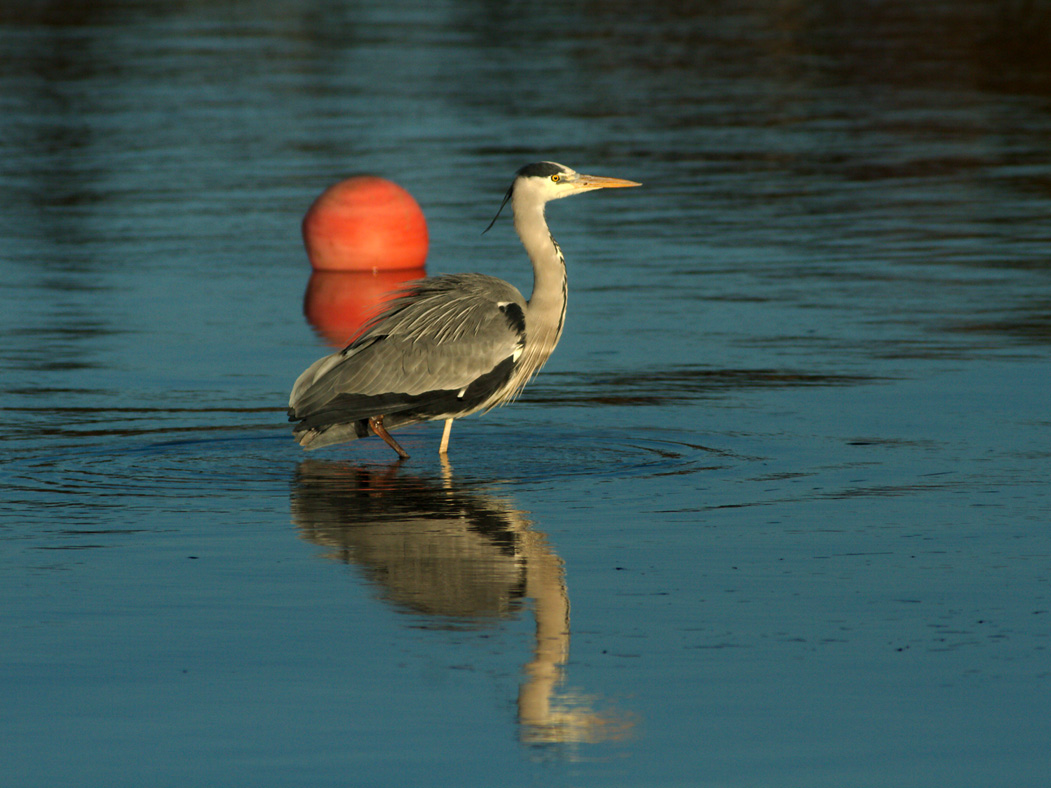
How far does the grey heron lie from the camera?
1167 centimetres

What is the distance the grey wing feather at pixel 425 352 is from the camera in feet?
38.3

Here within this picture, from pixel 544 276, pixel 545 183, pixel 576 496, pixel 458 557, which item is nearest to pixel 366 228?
pixel 545 183

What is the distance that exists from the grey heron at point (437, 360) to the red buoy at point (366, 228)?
7394 mm

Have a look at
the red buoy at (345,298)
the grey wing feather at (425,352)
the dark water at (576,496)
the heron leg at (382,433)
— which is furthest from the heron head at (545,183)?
the red buoy at (345,298)

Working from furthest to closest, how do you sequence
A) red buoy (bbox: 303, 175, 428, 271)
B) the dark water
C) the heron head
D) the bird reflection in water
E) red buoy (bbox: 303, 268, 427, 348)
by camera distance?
red buoy (bbox: 303, 175, 428, 271)
red buoy (bbox: 303, 268, 427, 348)
the heron head
the bird reflection in water
the dark water

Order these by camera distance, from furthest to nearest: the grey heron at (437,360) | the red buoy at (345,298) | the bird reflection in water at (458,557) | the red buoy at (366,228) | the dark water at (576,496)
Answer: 1. the red buoy at (366,228)
2. the red buoy at (345,298)
3. the grey heron at (437,360)
4. the bird reflection in water at (458,557)
5. the dark water at (576,496)

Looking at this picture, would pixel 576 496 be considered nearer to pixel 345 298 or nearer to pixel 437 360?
pixel 437 360

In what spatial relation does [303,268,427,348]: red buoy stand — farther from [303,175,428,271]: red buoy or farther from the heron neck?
the heron neck

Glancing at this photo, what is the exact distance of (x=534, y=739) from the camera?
6883mm

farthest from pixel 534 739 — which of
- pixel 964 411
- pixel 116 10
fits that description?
pixel 116 10

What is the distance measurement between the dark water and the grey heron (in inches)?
11.6

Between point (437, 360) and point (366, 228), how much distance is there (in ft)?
26.8

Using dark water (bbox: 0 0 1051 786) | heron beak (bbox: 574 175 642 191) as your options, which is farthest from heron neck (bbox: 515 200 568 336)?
dark water (bbox: 0 0 1051 786)

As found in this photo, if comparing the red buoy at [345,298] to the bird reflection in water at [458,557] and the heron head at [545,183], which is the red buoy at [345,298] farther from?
the bird reflection in water at [458,557]
